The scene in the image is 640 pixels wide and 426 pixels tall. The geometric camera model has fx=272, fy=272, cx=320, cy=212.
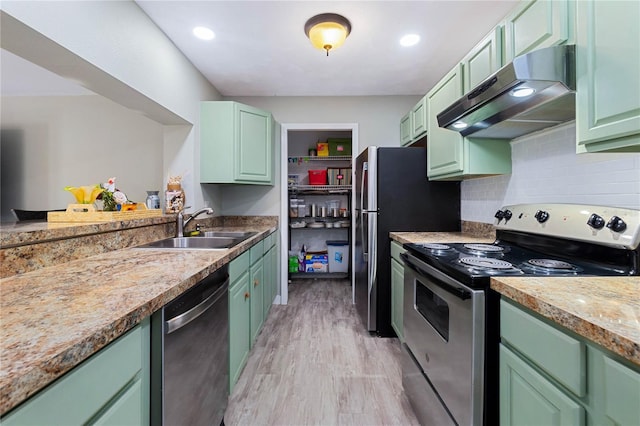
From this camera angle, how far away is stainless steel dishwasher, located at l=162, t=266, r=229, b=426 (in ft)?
2.85

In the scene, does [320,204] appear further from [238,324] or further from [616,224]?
[616,224]

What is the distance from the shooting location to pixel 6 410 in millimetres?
407

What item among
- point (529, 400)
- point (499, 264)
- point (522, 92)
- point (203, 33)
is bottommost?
point (529, 400)

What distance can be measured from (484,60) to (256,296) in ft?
7.24

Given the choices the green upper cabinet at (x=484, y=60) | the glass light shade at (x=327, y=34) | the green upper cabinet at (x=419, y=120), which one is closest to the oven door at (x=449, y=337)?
the green upper cabinet at (x=484, y=60)

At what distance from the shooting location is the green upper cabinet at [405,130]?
2.84m

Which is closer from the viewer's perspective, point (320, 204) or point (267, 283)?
point (267, 283)

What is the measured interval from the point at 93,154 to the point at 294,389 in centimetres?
354

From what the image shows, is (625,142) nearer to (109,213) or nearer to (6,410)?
(6,410)

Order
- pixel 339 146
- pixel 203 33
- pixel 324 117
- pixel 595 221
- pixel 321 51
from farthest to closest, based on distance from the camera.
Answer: pixel 339 146 → pixel 324 117 → pixel 321 51 → pixel 203 33 → pixel 595 221

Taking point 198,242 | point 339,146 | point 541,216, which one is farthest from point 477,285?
point 339,146

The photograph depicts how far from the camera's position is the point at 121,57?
157 centimetres

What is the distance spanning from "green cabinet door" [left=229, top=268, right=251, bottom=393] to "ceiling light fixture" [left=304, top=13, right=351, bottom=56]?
5.24ft

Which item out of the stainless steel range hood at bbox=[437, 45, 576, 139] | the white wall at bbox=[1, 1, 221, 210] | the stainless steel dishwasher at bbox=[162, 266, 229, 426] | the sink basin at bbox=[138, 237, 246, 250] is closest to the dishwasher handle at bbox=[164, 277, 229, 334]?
the stainless steel dishwasher at bbox=[162, 266, 229, 426]
